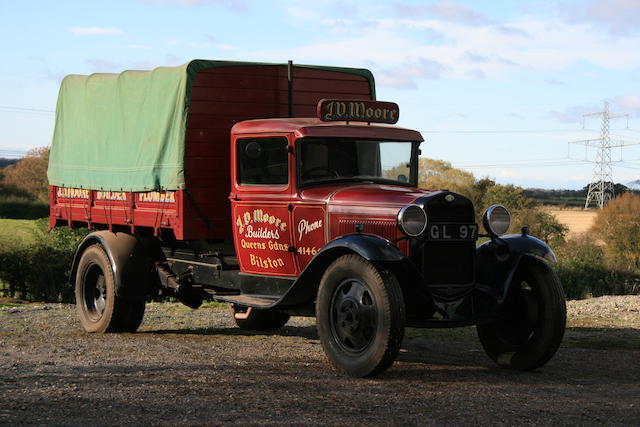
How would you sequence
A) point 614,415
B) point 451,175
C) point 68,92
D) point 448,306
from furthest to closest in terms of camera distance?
1. point 451,175
2. point 68,92
3. point 448,306
4. point 614,415

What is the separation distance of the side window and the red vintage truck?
2 cm

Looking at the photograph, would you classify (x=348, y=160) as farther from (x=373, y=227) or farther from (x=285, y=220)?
(x=373, y=227)

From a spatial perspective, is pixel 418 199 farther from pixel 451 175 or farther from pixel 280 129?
pixel 451 175

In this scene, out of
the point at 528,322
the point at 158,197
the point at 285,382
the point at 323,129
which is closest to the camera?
the point at 285,382

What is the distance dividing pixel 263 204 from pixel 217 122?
1296 millimetres

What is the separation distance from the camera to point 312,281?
324 inches

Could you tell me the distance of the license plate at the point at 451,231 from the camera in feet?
25.4

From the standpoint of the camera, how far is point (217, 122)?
968cm

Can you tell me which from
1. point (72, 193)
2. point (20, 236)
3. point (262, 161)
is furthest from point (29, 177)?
point (262, 161)

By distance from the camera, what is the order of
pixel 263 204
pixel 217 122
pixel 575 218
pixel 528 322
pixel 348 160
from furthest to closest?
pixel 575 218, pixel 217 122, pixel 263 204, pixel 348 160, pixel 528 322

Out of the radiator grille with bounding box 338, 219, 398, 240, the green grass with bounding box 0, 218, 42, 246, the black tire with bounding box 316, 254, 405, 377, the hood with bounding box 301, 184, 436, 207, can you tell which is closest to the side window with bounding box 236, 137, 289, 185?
the hood with bounding box 301, 184, 436, 207

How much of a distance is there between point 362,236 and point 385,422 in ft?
6.67

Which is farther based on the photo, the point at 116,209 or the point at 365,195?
the point at 116,209

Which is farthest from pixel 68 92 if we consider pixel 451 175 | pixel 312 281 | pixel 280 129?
pixel 451 175
